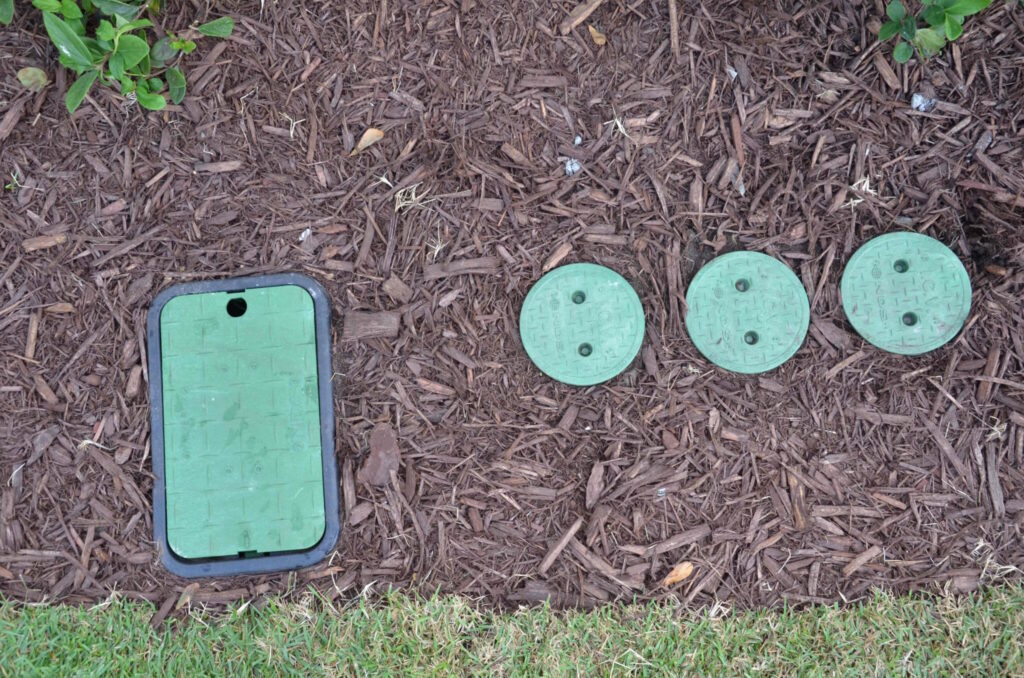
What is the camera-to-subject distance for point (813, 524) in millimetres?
2117

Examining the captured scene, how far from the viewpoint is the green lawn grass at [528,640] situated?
6.72ft

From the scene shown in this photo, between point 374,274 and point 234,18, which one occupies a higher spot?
point 234,18

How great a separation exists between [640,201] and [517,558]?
3.82 feet

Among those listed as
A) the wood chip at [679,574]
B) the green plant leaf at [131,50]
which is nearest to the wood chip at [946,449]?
the wood chip at [679,574]

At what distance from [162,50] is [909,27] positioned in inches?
88.3

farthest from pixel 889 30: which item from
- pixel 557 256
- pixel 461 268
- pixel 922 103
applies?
pixel 461 268

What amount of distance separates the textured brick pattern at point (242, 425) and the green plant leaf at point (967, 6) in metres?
2.05

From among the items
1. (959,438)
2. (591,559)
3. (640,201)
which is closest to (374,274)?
(640,201)

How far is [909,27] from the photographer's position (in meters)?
2.04

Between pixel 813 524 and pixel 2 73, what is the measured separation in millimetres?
2899

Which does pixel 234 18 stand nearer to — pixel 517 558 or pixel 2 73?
pixel 2 73

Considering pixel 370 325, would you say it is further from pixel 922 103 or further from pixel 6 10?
pixel 922 103

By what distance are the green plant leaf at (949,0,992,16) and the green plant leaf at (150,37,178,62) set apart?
90.0 inches

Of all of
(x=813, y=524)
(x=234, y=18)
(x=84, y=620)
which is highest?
(x=234, y=18)
